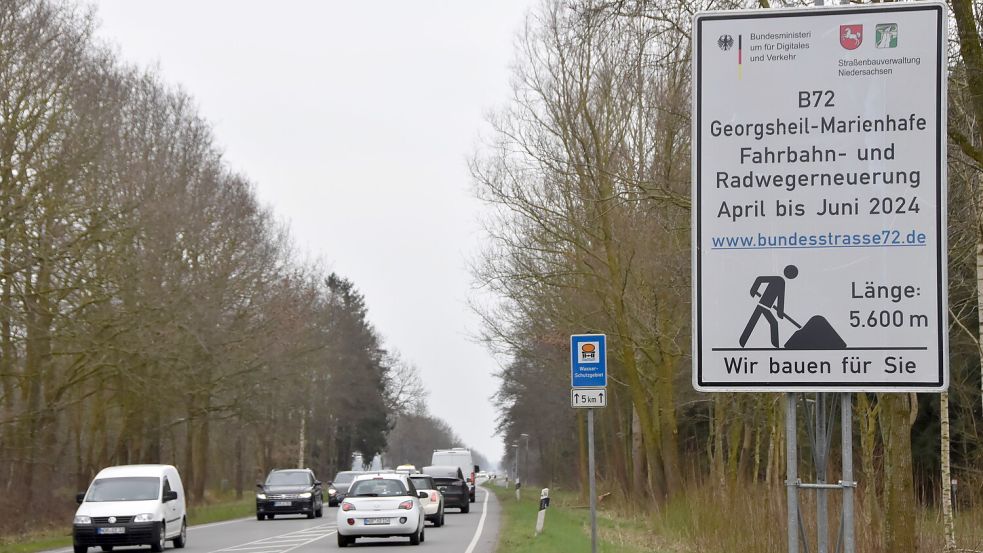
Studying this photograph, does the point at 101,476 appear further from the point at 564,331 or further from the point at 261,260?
the point at 261,260

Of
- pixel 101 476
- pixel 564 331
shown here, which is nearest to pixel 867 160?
pixel 101 476

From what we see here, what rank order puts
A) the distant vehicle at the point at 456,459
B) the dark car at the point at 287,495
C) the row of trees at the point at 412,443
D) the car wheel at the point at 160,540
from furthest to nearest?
the row of trees at the point at 412,443 < the distant vehicle at the point at 456,459 < the dark car at the point at 287,495 < the car wheel at the point at 160,540

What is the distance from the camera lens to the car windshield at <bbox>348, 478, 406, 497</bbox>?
26.5 meters

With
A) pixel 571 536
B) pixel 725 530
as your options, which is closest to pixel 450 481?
pixel 571 536

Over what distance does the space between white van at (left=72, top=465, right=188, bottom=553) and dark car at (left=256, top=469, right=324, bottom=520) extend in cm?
1338

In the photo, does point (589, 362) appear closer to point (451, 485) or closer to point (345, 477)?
point (451, 485)

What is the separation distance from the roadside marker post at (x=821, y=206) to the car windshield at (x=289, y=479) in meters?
35.8

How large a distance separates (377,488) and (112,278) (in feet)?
28.2

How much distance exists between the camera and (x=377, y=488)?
26.6m

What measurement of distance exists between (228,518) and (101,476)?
59.9 feet

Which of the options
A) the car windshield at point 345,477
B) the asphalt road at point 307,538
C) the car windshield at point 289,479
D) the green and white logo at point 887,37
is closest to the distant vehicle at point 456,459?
the car windshield at point 345,477

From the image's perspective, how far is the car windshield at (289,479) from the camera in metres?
41.8

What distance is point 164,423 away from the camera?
151ft

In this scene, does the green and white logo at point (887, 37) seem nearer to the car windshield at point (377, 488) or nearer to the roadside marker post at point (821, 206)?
the roadside marker post at point (821, 206)
